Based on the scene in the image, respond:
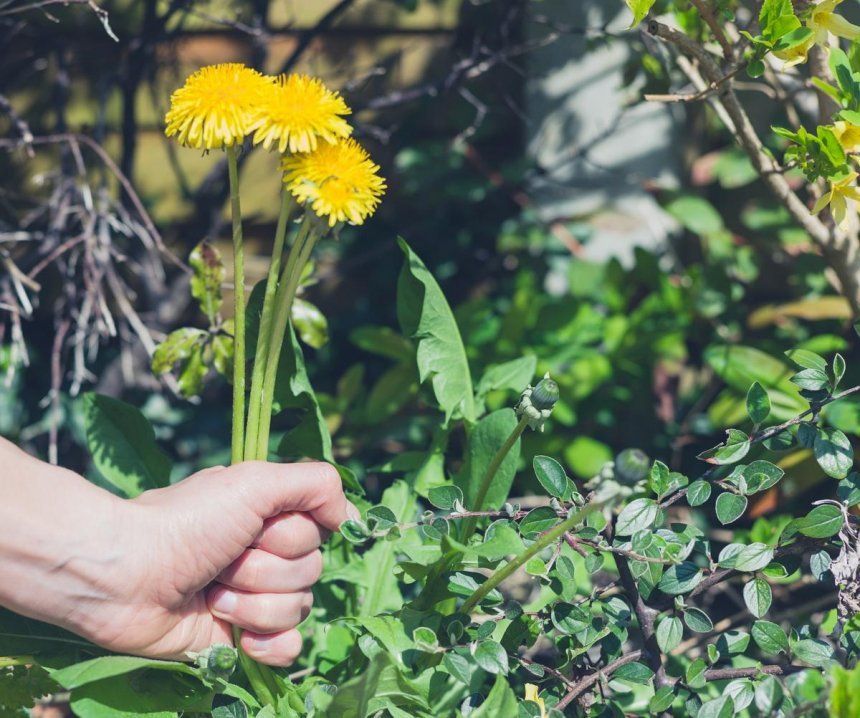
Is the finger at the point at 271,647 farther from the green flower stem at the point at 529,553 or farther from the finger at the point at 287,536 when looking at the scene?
the green flower stem at the point at 529,553

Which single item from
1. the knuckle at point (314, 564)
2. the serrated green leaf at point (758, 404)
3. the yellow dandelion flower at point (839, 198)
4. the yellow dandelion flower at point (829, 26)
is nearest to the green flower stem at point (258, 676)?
→ the knuckle at point (314, 564)

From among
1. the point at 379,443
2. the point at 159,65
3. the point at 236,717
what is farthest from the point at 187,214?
the point at 236,717

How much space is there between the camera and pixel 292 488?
0.92 metres

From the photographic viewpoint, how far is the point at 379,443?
5.39ft

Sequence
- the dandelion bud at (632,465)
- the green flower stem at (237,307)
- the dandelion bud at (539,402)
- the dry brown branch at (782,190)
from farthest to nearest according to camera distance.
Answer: the dry brown branch at (782,190) → the green flower stem at (237,307) → the dandelion bud at (539,402) → the dandelion bud at (632,465)

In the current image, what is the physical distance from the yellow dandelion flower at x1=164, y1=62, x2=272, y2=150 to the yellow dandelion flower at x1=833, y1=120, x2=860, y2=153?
615 millimetres

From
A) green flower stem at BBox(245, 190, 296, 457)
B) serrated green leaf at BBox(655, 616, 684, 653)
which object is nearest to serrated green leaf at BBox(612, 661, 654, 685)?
serrated green leaf at BBox(655, 616, 684, 653)

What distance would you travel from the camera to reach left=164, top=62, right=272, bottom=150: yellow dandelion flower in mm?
835

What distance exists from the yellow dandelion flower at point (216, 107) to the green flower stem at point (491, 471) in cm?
39

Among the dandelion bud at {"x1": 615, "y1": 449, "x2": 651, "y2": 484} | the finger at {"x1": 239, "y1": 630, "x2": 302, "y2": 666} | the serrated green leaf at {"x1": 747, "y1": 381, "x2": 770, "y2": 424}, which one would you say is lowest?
the finger at {"x1": 239, "y1": 630, "x2": 302, "y2": 666}

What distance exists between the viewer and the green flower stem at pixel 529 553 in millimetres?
750

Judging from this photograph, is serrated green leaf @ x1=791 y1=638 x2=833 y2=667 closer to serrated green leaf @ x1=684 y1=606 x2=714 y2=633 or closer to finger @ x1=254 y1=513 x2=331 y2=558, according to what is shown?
serrated green leaf @ x1=684 y1=606 x2=714 y2=633

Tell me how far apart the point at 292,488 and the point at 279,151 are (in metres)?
0.34

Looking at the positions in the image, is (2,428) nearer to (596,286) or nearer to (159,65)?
(159,65)
